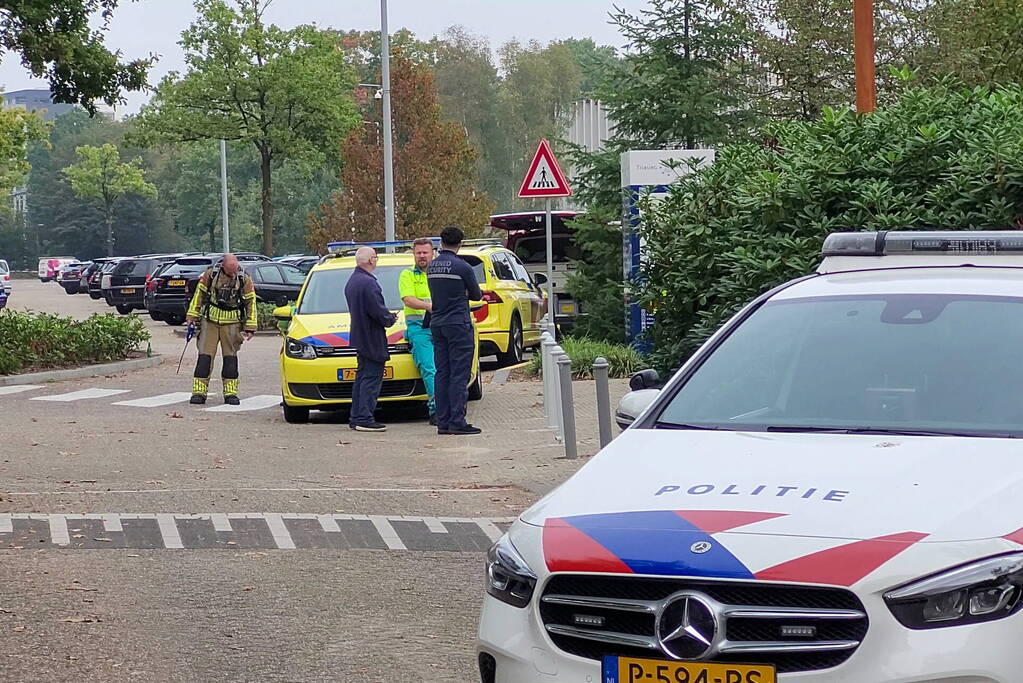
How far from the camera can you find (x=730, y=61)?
77.0 feet

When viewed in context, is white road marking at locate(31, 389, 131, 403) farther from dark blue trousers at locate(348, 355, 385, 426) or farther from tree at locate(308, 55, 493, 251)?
tree at locate(308, 55, 493, 251)

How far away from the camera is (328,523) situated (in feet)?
31.4

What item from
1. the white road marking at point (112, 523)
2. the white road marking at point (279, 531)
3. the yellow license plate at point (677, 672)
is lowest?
the white road marking at point (279, 531)

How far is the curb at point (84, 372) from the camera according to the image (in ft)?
70.5

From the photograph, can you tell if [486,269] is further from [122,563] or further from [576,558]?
[576,558]

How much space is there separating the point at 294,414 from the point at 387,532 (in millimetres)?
7337

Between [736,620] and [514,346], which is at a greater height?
[736,620]

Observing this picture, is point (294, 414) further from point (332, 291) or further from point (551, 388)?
point (551, 388)

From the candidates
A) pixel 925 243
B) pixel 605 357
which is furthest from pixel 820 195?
pixel 605 357

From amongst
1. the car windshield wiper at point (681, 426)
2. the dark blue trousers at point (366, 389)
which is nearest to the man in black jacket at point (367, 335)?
the dark blue trousers at point (366, 389)

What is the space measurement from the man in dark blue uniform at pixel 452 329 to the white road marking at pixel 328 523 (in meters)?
4.76

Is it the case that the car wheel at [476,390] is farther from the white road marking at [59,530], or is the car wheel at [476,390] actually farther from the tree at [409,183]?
the tree at [409,183]

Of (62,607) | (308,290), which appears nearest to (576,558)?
(62,607)

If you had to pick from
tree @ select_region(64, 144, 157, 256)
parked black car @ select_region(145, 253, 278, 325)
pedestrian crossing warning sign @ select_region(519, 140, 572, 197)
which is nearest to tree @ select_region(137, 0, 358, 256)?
parked black car @ select_region(145, 253, 278, 325)
